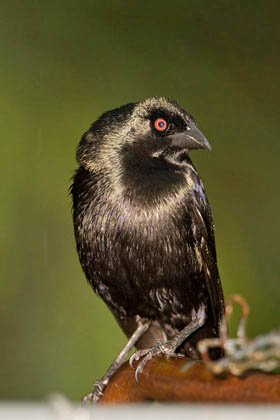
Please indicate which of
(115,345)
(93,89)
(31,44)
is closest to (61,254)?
(115,345)

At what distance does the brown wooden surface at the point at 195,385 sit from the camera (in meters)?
1.16

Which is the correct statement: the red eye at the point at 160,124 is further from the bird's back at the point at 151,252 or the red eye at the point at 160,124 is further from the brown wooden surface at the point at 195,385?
the brown wooden surface at the point at 195,385

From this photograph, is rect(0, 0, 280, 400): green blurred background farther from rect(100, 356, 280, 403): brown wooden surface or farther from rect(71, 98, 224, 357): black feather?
rect(100, 356, 280, 403): brown wooden surface

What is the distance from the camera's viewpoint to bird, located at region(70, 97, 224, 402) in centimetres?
205

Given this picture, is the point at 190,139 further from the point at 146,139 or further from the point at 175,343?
the point at 175,343

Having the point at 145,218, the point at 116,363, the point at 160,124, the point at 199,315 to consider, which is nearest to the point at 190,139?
the point at 160,124

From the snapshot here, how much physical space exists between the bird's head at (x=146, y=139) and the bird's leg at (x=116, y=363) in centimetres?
54

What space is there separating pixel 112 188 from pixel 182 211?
220 mm

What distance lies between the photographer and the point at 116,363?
7.01 ft

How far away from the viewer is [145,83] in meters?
3.77

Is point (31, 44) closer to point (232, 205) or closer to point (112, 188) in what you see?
point (232, 205)

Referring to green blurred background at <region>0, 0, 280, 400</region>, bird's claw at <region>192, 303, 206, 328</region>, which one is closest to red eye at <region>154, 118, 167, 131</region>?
bird's claw at <region>192, 303, 206, 328</region>

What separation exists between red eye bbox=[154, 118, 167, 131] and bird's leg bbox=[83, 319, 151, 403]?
0.64m

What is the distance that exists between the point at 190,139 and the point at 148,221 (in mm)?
284
